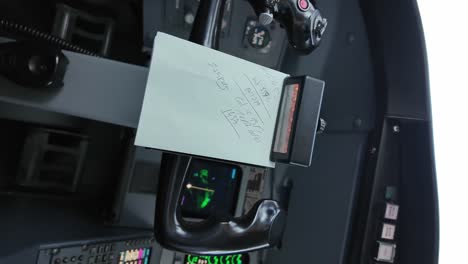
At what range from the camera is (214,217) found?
2.37ft

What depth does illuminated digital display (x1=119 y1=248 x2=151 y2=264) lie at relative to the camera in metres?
0.96

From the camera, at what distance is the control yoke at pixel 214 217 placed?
2.26 feet

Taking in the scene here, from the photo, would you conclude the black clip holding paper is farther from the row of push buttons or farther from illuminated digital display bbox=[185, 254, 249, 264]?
illuminated digital display bbox=[185, 254, 249, 264]

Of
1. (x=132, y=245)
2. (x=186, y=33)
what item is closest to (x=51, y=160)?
(x=132, y=245)

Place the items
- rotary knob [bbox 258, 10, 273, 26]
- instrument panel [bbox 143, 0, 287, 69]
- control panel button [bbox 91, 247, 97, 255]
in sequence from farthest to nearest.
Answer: instrument panel [bbox 143, 0, 287, 69] < control panel button [bbox 91, 247, 97, 255] < rotary knob [bbox 258, 10, 273, 26]

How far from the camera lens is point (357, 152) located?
3.76 ft

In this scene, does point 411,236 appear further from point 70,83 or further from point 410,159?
point 70,83

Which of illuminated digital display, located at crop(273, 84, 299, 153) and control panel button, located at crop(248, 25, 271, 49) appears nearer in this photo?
illuminated digital display, located at crop(273, 84, 299, 153)

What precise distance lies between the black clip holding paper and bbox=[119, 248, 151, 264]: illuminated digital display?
483 mm

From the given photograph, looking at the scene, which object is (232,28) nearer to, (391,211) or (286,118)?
(286,118)

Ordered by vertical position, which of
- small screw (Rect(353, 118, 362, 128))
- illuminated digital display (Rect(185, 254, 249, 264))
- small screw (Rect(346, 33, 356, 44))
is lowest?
illuminated digital display (Rect(185, 254, 249, 264))

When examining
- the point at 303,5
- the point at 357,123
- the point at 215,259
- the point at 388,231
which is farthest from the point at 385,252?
the point at 303,5

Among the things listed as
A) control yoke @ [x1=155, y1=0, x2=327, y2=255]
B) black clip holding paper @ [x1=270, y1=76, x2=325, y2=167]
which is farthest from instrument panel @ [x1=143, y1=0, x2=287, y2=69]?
black clip holding paper @ [x1=270, y1=76, x2=325, y2=167]

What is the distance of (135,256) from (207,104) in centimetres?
53
